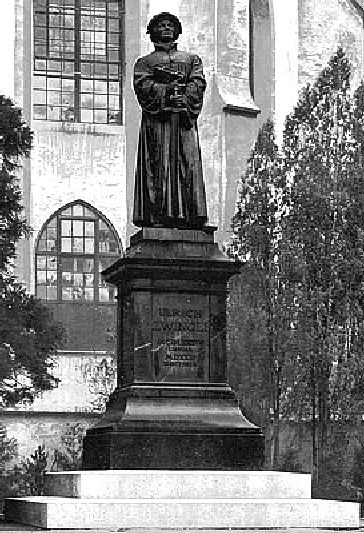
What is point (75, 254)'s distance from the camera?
4112cm

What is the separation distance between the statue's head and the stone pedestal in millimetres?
2368

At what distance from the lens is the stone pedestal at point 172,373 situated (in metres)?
18.2

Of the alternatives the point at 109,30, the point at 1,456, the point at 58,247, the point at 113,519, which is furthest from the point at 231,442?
the point at 109,30

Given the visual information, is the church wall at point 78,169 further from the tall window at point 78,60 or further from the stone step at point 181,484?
the stone step at point 181,484

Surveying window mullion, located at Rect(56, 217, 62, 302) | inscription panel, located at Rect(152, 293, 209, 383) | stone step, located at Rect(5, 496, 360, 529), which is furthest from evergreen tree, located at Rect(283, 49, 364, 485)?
stone step, located at Rect(5, 496, 360, 529)

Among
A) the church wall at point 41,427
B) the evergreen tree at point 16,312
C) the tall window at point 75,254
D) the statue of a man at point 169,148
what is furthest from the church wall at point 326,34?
the statue of a man at point 169,148

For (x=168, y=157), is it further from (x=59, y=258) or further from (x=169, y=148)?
(x=59, y=258)

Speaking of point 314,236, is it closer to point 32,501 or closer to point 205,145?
point 205,145

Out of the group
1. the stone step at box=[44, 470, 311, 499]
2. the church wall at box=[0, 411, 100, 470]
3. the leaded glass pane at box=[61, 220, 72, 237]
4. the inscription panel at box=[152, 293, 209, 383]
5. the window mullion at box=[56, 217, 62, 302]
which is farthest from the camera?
the leaded glass pane at box=[61, 220, 72, 237]

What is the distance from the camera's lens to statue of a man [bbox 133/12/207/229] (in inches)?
763

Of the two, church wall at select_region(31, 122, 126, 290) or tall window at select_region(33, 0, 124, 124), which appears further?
tall window at select_region(33, 0, 124, 124)

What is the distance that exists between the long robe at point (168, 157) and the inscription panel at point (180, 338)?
1065 mm

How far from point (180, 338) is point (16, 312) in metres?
8.80

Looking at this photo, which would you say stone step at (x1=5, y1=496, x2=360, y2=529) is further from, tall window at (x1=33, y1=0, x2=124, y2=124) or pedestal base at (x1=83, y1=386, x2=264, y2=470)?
tall window at (x1=33, y1=0, x2=124, y2=124)
